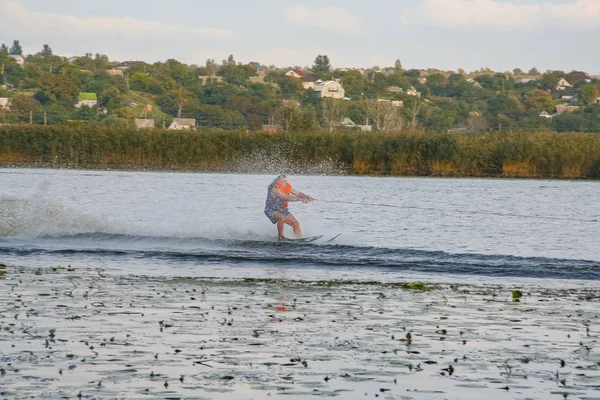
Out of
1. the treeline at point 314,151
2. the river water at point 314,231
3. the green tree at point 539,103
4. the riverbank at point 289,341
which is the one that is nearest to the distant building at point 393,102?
the green tree at point 539,103

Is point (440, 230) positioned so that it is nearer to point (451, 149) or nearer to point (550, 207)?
point (550, 207)

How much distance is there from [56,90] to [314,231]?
125194mm

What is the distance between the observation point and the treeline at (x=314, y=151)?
52.1 m

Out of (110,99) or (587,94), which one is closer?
(110,99)

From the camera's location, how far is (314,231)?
27.9 metres

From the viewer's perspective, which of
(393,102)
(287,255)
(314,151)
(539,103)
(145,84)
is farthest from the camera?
(539,103)

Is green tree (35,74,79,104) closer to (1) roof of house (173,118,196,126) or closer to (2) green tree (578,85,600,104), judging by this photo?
(1) roof of house (173,118,196,126)

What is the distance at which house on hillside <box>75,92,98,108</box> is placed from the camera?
14712 centimetres

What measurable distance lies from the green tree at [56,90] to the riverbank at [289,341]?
5286 inches

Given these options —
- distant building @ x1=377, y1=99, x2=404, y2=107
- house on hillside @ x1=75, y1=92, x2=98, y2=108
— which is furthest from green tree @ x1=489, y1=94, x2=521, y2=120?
house on hillside @ x1=75, y1=92, x2=98, y2=108

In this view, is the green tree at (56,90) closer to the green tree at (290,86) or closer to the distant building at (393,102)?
the distant building at (393,102)

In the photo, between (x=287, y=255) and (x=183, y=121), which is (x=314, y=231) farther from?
(x=183, y=121)

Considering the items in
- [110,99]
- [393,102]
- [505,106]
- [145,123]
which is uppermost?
[505,106]

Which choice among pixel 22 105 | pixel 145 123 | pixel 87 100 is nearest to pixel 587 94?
pixel 87 100
